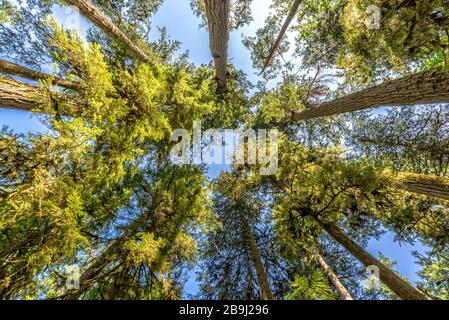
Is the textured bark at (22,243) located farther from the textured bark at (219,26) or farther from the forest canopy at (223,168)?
the textured bark at (219,26)

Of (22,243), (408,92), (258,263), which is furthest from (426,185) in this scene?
(22,243)

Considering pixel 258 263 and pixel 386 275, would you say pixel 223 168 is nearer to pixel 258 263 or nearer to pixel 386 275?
pixel 258 263

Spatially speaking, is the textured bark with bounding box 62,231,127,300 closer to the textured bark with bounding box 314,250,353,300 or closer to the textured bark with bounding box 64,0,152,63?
the textured bark with bounding box 314,250,353,300

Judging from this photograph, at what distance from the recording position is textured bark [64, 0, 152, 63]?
6016mm

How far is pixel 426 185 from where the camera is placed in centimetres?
543

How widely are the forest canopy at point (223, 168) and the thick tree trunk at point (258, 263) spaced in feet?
0.25

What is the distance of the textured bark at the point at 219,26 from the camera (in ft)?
16.4

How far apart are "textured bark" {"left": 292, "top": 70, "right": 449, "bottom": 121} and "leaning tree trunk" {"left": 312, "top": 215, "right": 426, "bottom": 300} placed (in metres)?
3.27

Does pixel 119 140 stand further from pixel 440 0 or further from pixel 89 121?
pixel 440 0

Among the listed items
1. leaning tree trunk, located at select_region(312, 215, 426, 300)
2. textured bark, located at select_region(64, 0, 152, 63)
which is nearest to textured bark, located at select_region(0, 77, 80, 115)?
textured bark, located at select_region(64, 0, 152, 63)

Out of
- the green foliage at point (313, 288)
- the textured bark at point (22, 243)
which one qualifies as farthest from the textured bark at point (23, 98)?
the green foliage at point (313, 288)

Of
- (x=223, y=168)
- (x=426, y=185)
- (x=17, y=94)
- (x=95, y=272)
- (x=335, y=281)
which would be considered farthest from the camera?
(x=223, y=168)

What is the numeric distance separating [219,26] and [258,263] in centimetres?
726

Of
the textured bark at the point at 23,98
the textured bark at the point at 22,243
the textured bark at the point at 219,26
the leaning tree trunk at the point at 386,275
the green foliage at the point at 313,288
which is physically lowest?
the leaning tree trunk at the point at 386,275
